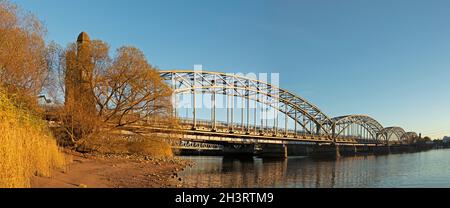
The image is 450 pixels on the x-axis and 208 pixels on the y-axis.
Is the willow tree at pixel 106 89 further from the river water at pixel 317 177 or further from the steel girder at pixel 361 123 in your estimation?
the steel girder at pixel 361 123

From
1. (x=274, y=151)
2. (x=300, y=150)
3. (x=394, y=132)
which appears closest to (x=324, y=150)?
(x=300, y=150)

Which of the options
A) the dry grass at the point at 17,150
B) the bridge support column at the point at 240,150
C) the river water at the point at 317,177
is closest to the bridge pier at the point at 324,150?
the bridge support column at the point at 240,150

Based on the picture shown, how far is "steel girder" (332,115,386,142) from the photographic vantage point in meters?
135

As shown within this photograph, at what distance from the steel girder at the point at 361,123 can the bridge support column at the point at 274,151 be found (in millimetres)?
36684

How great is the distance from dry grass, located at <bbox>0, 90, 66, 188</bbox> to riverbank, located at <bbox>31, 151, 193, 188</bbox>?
2.97 feet

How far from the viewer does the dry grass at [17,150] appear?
1133cm

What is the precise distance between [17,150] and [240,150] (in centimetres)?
9545

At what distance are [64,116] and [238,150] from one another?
250ft

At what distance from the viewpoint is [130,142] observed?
39.2m

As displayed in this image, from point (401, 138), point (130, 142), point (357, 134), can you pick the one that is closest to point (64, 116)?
point (130, 142)

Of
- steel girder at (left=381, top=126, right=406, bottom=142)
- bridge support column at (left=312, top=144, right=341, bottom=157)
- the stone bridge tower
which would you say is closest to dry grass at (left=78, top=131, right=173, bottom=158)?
the stone bridge tower

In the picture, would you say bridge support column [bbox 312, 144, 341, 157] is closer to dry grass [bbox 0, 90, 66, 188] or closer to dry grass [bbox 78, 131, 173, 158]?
dry grass [bbox 78, 131, 173, 158]

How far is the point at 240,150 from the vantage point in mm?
106312

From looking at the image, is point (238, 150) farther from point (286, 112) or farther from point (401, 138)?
point (401, 138)
